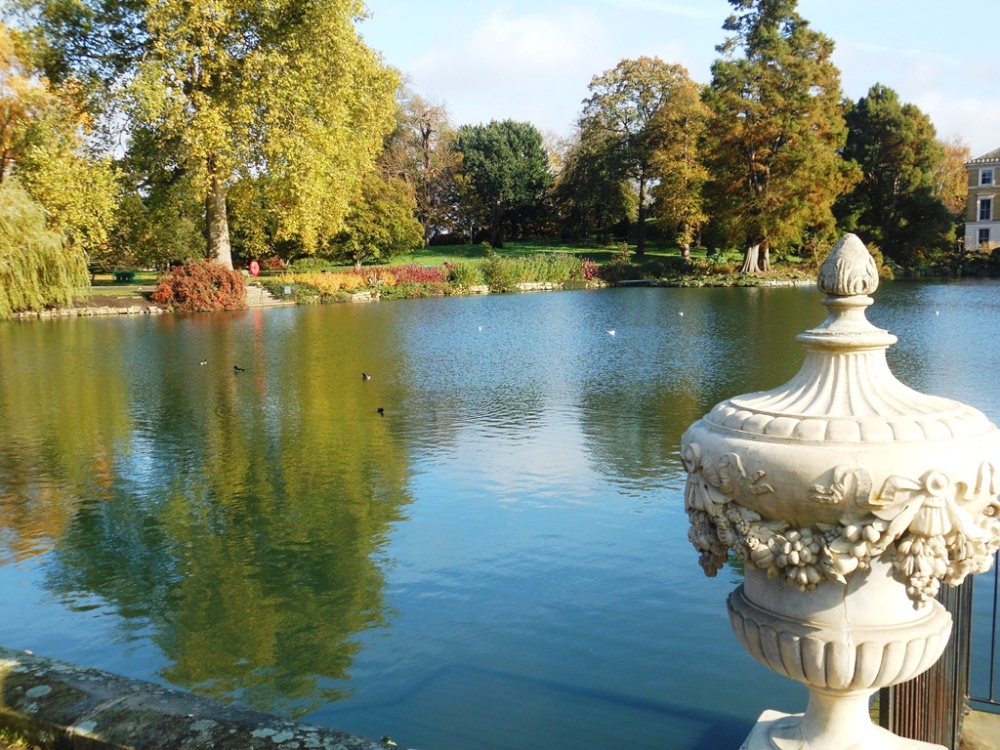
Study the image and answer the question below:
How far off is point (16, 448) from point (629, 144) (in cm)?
4558

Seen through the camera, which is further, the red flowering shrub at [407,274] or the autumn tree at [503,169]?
the autumn tree at [503,169]

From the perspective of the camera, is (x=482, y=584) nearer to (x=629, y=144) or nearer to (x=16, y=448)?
(x=16, y=448)

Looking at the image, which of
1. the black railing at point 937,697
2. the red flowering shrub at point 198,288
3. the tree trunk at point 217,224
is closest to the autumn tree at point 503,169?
the tree trunk at point 217,224

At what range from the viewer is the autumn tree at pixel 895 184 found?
4906 cm

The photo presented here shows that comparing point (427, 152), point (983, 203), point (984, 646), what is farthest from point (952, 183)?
point (984, 646)

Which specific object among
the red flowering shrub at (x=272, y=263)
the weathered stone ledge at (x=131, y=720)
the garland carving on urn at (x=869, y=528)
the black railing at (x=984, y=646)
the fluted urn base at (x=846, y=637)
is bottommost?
the black railing at (x=984, y=646)

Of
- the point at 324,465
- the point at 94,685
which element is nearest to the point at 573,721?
the point at 94,685

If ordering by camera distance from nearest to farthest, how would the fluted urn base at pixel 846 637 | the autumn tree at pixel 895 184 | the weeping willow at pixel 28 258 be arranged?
1. the fluted urn base at pixel 846 637
2. the weeping willow at pixel 28 258
3. the autumn tree at pixel 895 184

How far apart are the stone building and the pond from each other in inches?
1767

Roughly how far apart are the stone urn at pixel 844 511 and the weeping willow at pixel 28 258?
86.4ft

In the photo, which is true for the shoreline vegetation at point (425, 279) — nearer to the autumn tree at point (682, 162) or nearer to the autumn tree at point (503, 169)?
the autumn tree at point (682, 162)

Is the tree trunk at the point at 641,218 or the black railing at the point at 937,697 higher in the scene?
the tree trunk at the point at 641,218

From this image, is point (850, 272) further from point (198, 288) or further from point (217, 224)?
point (217, 224)

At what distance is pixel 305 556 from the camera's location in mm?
6305
